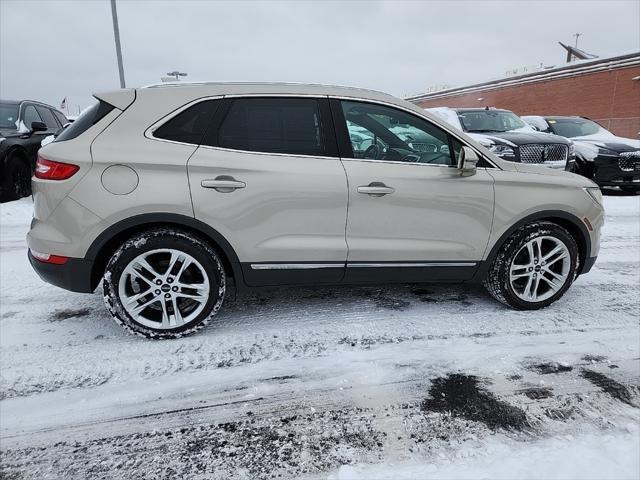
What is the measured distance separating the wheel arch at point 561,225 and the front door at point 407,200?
112mm

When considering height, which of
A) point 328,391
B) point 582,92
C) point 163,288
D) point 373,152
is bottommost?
point 328,391

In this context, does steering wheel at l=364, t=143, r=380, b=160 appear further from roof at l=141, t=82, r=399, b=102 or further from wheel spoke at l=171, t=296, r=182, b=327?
wheel spoke at l=171, t=296, r=182, b=327

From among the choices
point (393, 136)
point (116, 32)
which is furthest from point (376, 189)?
point (116, 32)

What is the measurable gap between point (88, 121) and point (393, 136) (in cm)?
215

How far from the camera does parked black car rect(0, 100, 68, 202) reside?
6949mm

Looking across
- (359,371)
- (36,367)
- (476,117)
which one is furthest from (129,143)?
(476,117)

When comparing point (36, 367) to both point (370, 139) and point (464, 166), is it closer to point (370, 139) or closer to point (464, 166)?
point (370, 139)

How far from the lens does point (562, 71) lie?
27.3 m

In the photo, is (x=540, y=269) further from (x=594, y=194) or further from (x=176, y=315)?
(x=176, y=315)

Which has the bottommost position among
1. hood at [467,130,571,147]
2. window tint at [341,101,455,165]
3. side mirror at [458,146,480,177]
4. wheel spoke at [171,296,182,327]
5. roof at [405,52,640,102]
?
wheel spoke at [171,296,182,327]

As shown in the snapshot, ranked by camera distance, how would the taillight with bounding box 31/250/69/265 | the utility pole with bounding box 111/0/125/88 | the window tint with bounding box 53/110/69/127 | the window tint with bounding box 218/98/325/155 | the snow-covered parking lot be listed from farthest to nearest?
the utility pole with bounding box 111/0/125/88
the window tint with bounding box 53/110/69/127
the window tint with bounding box 218/98/325/155
the taillight with bounding box 31/250/69/265
the snow-covered parking lot

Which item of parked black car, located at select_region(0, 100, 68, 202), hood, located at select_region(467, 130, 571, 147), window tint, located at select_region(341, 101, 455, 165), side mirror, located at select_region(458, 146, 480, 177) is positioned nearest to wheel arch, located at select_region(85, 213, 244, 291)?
window tint, located at select_region(341, 101, 455, 165)

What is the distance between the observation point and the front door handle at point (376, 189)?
2.94 m

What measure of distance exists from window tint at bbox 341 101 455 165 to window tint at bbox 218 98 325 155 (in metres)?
0.27
